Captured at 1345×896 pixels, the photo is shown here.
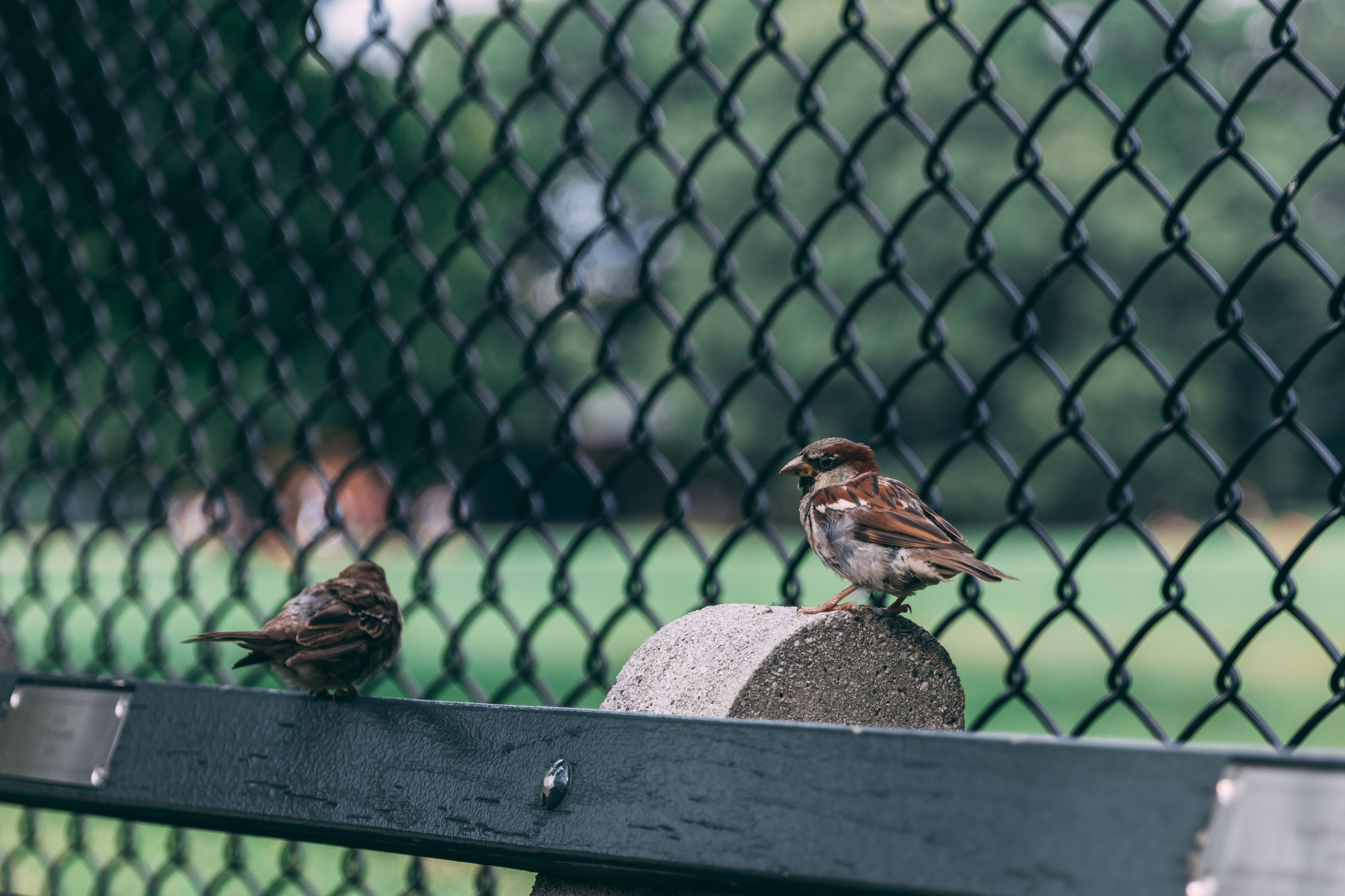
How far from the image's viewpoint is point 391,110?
212 centimetres

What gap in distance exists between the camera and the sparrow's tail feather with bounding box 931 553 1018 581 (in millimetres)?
1251

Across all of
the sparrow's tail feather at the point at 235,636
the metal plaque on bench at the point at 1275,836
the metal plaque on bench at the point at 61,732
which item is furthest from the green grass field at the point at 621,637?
the metal plaque on bench at the point at 1275,836

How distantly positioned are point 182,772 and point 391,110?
117 cm

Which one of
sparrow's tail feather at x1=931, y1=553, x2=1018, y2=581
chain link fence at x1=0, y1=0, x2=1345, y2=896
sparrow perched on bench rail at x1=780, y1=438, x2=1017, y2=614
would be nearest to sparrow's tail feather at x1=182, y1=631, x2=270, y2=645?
chain link fence at x1=0, y1=0, x2=1345, y2=896

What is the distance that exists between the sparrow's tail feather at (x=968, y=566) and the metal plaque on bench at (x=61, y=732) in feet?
3.90

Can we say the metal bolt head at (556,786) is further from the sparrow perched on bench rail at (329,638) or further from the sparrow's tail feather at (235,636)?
the sparrow's tail feather at (235,636)

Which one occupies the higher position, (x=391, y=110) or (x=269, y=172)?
(x=269, y=172)

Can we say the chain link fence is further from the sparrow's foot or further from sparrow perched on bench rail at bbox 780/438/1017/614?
the sparrow's foot

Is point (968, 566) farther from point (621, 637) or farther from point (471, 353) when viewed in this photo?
point (621, 637)

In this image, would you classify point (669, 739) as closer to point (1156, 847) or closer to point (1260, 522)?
point (1156, 847)

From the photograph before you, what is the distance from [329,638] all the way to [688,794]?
2.11ft

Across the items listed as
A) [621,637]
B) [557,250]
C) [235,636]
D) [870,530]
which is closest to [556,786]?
[870,530]

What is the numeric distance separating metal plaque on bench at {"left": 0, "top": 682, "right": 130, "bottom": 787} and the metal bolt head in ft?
2.63

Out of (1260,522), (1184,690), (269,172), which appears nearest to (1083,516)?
(1260,522)
